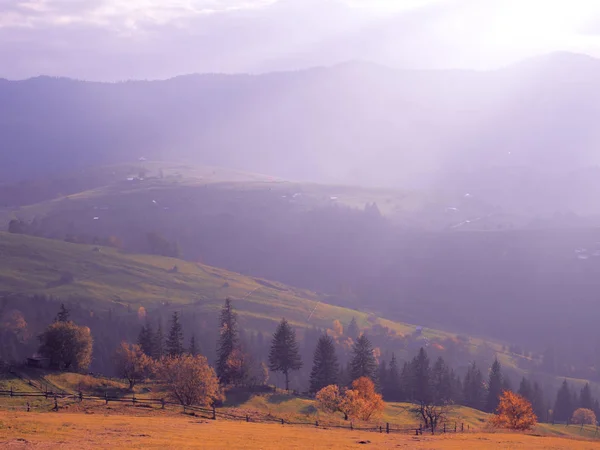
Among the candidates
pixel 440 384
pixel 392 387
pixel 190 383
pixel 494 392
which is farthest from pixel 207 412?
pixel 494 392

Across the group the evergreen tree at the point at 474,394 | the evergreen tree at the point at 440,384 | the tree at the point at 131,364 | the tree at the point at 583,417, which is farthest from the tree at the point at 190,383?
the tree at the point at 583,417

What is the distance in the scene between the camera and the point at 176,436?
4478 centimetres

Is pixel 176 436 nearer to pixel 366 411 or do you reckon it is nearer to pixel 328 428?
pixel 328 428

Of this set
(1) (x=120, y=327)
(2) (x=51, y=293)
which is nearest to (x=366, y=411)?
(1) (x=120, y=327)

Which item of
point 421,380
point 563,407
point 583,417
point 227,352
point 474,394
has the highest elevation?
point 227,352

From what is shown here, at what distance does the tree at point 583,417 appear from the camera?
123 m

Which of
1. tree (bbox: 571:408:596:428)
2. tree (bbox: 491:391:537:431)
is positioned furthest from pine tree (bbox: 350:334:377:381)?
tree (bbox: 571:408:596:428)

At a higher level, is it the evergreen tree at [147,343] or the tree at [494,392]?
the evergreen tree at [147,343]

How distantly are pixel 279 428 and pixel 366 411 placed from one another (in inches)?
1009

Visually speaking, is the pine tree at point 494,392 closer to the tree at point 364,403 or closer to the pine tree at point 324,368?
the pine tree at point 324,368

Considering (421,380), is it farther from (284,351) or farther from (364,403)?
(364,403)

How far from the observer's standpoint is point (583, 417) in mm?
123875

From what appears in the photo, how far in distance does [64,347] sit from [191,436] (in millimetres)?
49084

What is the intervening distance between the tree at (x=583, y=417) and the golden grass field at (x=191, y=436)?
77.7m
